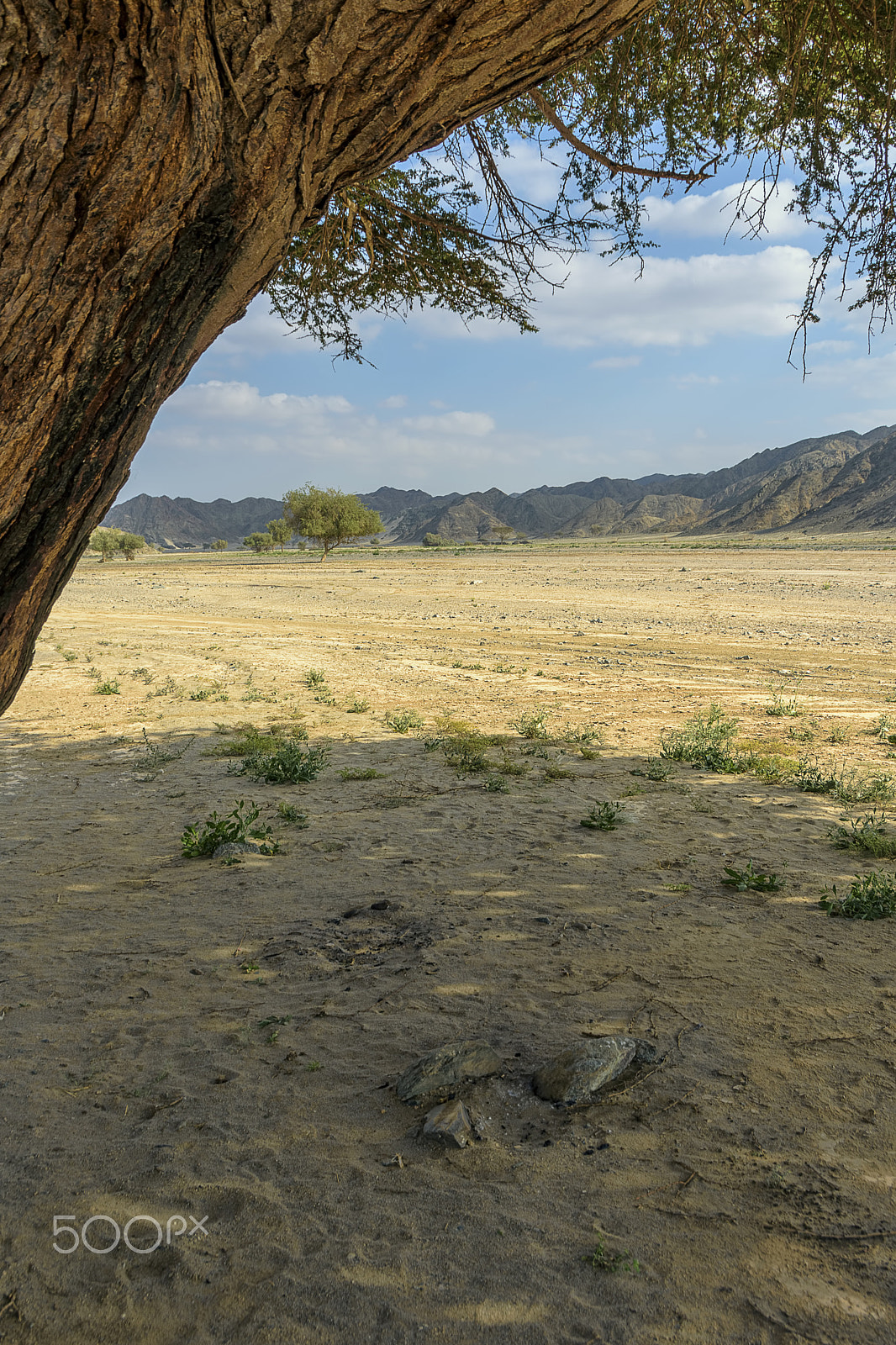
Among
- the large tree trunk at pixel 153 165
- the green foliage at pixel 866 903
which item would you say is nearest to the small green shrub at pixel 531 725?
the green foliage at pixel 866 903

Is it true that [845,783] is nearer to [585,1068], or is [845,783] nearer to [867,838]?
[867,838]

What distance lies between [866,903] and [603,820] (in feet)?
6.25

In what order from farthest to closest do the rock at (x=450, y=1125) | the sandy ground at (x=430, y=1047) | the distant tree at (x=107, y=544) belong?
the distant tree at (x=107, y=544)
the rock at (x=450, y=1125)
the sandy ground at (x=430, y=1047)

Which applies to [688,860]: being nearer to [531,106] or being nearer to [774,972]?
[774,972]

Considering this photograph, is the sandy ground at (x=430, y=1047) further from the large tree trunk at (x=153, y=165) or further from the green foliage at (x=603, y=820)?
the large tree trunk at (x=153, y=165)

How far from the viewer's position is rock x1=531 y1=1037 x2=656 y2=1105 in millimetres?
2861

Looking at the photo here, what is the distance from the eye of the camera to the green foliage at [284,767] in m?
7.16

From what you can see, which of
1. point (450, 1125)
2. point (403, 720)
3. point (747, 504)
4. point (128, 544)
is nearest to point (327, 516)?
point (128, 544)

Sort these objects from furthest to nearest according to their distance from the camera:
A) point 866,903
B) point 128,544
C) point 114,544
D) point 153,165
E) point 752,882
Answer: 1. point 128,544
2. point 114,544
3. point 752,882
4. point 866,903
5. point 153,165

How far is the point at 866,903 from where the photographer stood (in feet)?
14.5

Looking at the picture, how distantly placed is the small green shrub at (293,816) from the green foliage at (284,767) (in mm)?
798

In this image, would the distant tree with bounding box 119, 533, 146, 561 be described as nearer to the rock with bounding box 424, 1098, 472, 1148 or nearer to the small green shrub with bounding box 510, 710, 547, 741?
the small green shrub with bounding box 510, 710, 547, 741

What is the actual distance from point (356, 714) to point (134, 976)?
243 inches

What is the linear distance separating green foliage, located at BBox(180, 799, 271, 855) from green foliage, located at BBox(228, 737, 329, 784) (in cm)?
124
